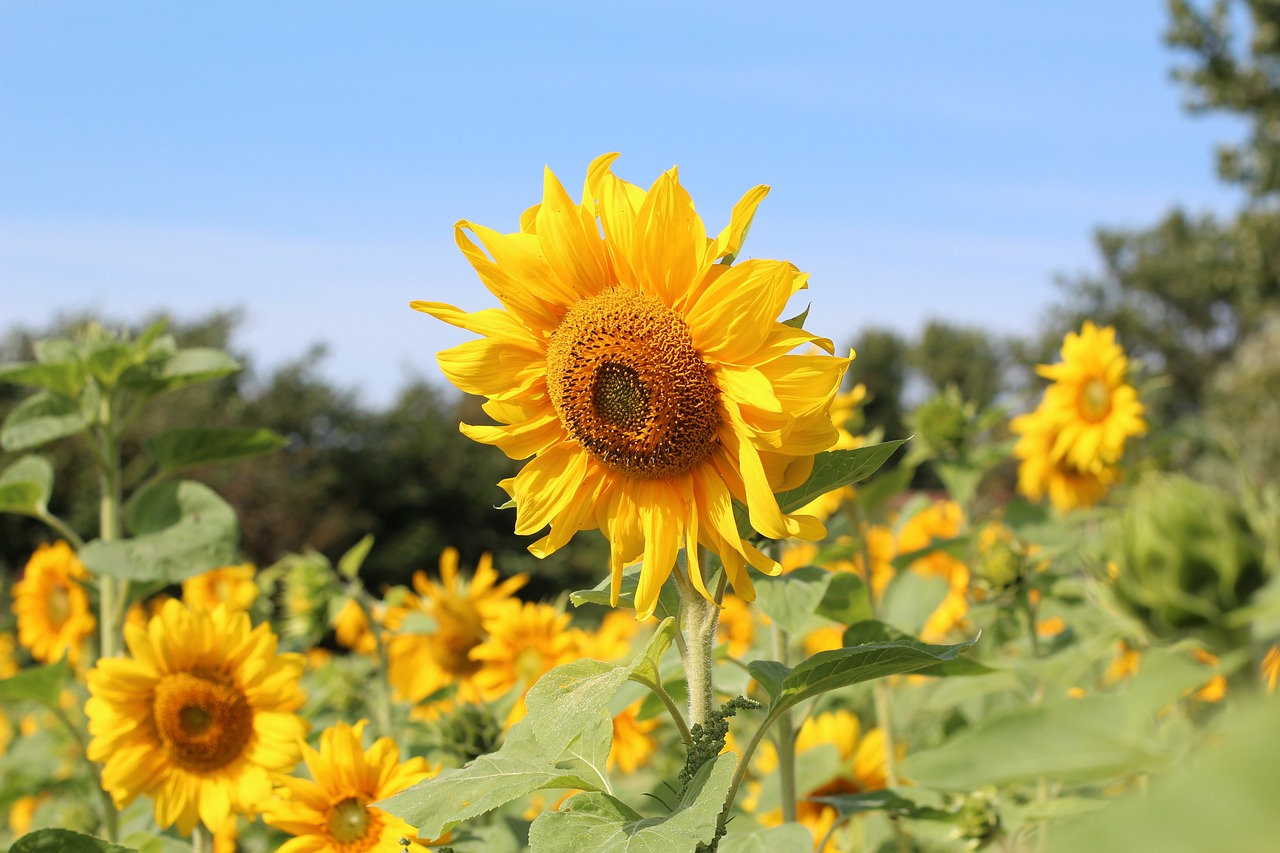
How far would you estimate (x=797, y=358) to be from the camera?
124 cm

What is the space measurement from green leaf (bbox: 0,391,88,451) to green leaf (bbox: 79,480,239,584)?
9.0 inches

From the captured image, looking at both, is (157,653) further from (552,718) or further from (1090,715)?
(1090,715)

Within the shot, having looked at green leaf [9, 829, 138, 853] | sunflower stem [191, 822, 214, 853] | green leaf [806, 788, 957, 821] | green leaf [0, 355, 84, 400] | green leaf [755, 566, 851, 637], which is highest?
green leaf [0, 355, 84, 400]

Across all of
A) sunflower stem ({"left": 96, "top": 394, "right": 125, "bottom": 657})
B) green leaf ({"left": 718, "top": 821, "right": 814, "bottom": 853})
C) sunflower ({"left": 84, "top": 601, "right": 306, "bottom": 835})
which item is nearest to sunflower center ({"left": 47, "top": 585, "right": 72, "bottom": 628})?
sunflower stem ({"left": 96, "top": 394, "right": 125, "bottom": 657})

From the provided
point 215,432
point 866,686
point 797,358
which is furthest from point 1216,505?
point 215,432

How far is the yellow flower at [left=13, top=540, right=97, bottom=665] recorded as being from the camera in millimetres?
3752

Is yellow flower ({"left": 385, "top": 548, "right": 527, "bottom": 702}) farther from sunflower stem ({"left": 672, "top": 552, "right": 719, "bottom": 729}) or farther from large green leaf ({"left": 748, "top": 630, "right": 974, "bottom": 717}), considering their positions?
large green leaf ({"left": 748, "top": 630, "right": 974, "bottom": 717})

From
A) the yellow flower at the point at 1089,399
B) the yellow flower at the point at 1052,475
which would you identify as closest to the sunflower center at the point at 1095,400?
the yellow flower at the point at 1089,399

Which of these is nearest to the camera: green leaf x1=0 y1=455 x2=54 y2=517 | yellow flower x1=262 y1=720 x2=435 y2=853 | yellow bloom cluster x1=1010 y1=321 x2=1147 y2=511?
yellow flower x1=262 y1=720 x2=435 y2=853

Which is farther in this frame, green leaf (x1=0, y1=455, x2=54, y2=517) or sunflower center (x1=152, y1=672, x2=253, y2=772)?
green leaf (x1=0, y1=455, x2=54, y2=517)

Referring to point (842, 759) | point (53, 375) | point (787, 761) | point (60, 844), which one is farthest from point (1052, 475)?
point (60, 844)

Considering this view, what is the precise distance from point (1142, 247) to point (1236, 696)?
119 feet

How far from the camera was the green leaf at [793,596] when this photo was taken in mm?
1555

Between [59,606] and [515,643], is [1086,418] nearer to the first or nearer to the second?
[515,643]
